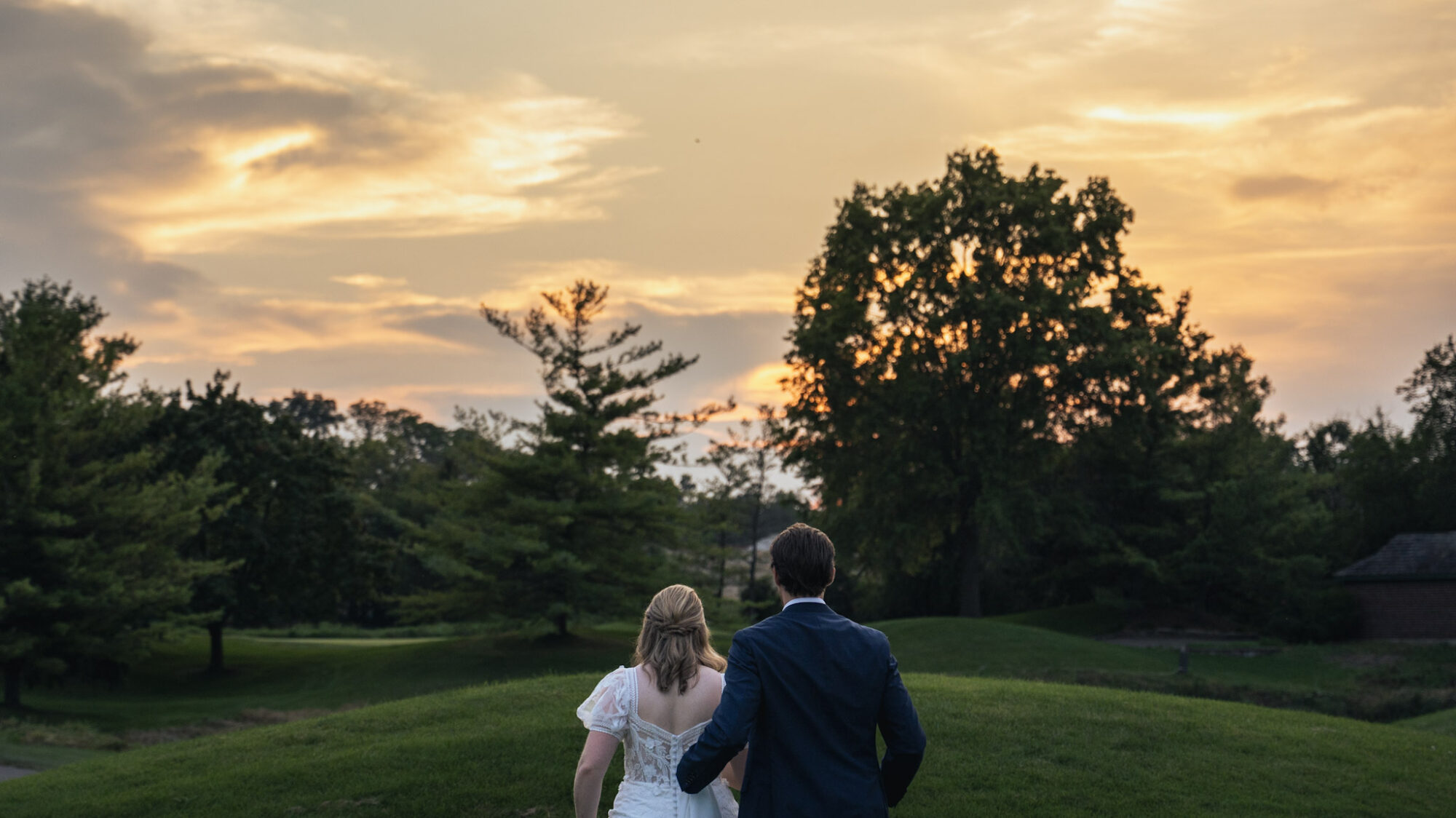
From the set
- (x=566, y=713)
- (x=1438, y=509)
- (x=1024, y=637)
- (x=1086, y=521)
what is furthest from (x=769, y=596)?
(x=566, y=713)

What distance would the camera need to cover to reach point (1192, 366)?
4525cm

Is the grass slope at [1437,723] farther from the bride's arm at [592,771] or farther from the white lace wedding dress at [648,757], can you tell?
the bride's arm at [592,771]

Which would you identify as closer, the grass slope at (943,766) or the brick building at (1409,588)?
the grass slope at (943,766)

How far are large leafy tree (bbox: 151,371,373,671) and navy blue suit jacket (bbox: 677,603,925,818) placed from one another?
35481 mm

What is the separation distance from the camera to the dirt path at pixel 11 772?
621 inches

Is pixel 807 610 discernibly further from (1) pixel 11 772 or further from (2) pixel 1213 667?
(2) pixel 1213 667

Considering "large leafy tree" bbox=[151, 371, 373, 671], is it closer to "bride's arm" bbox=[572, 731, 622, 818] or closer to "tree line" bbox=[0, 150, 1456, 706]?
"tree line" bbox=[0, 150, 1456, 706]

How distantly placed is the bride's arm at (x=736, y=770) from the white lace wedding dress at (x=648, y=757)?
0.05 m

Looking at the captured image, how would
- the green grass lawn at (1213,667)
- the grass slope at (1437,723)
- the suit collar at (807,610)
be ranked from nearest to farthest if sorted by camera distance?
the suit collar at (807,610)
the grass slope at (1437,723)
the green grass lawn at (1213,667)

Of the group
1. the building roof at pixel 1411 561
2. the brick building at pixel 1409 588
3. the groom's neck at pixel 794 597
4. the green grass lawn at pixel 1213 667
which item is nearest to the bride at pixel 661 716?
the groom's neck at pixel 794 597

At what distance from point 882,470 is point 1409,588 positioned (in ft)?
57.5

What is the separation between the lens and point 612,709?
5098mm

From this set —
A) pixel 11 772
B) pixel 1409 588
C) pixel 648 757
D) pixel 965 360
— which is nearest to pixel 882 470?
pixel 965 360

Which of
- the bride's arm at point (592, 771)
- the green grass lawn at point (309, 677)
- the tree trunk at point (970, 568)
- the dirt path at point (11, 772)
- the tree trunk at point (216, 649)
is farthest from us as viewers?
the tree trunk at point (970, 568)
